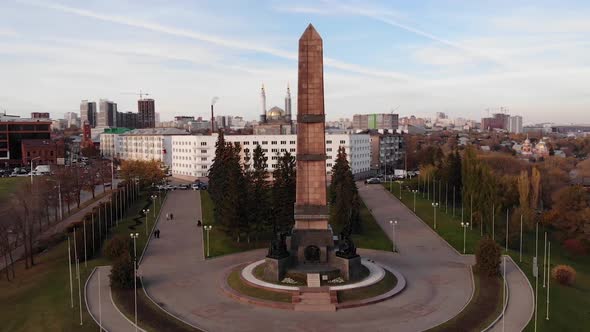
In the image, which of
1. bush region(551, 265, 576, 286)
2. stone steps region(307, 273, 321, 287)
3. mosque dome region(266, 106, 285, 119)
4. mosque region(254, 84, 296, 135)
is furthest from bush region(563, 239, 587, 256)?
mosque dome region(266, 106, 285, 119)

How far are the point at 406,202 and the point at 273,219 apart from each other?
22304mm

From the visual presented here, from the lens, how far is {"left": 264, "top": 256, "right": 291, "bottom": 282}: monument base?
28.3 m

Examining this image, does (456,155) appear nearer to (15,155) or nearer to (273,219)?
(273,219)

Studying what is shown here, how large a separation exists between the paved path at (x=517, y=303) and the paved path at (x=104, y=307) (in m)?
16.7

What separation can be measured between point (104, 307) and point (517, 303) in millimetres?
20796

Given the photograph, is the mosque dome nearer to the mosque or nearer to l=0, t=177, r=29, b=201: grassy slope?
the mosque

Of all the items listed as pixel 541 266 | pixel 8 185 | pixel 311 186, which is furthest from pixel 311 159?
pixel 8 185

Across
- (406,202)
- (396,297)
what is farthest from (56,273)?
(406,202)

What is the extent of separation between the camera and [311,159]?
29.9 metres

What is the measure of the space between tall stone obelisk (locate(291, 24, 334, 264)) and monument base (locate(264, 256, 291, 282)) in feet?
4.61

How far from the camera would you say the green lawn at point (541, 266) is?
24.5m

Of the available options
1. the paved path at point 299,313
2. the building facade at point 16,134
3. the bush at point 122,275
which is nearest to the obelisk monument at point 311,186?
the paved path at point 299,313

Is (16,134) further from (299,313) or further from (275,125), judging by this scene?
(299,313)

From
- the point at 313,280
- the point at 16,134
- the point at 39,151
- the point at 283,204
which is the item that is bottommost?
the point at 313,280
